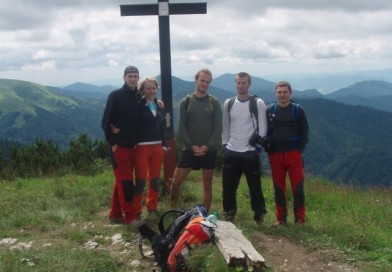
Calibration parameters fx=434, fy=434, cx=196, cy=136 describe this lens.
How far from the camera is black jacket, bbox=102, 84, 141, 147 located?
5930 mm

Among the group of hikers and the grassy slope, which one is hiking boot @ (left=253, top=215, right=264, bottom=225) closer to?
the group of hikers

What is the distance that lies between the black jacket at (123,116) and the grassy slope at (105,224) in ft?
4.12

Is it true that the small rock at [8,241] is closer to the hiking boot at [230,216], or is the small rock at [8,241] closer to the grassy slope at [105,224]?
the grassy slope at [105,224]

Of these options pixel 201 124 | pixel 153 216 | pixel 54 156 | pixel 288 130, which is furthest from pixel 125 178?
pixel 54 156

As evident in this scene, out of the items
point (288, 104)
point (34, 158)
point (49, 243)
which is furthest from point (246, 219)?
point (34, 158)

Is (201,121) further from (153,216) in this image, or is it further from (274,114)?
(153,216)

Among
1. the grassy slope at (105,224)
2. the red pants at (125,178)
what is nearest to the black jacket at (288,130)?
the grassy slope at (105,224)

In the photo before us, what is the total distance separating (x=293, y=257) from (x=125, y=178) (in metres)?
2.52

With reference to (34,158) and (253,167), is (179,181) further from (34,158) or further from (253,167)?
(34,158)

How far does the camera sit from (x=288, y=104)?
6027 mm

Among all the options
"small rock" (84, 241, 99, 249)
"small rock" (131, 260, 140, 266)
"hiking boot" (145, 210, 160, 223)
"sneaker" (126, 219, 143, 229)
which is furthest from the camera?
"hiking boot" (145, 210, 160, 223)

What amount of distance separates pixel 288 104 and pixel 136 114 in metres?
2.11

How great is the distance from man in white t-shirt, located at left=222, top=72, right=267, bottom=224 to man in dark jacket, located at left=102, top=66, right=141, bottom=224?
1276 millimetres

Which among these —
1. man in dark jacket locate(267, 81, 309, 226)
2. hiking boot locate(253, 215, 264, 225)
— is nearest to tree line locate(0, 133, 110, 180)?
hiking boot locate(253, 215, 264, 225)
